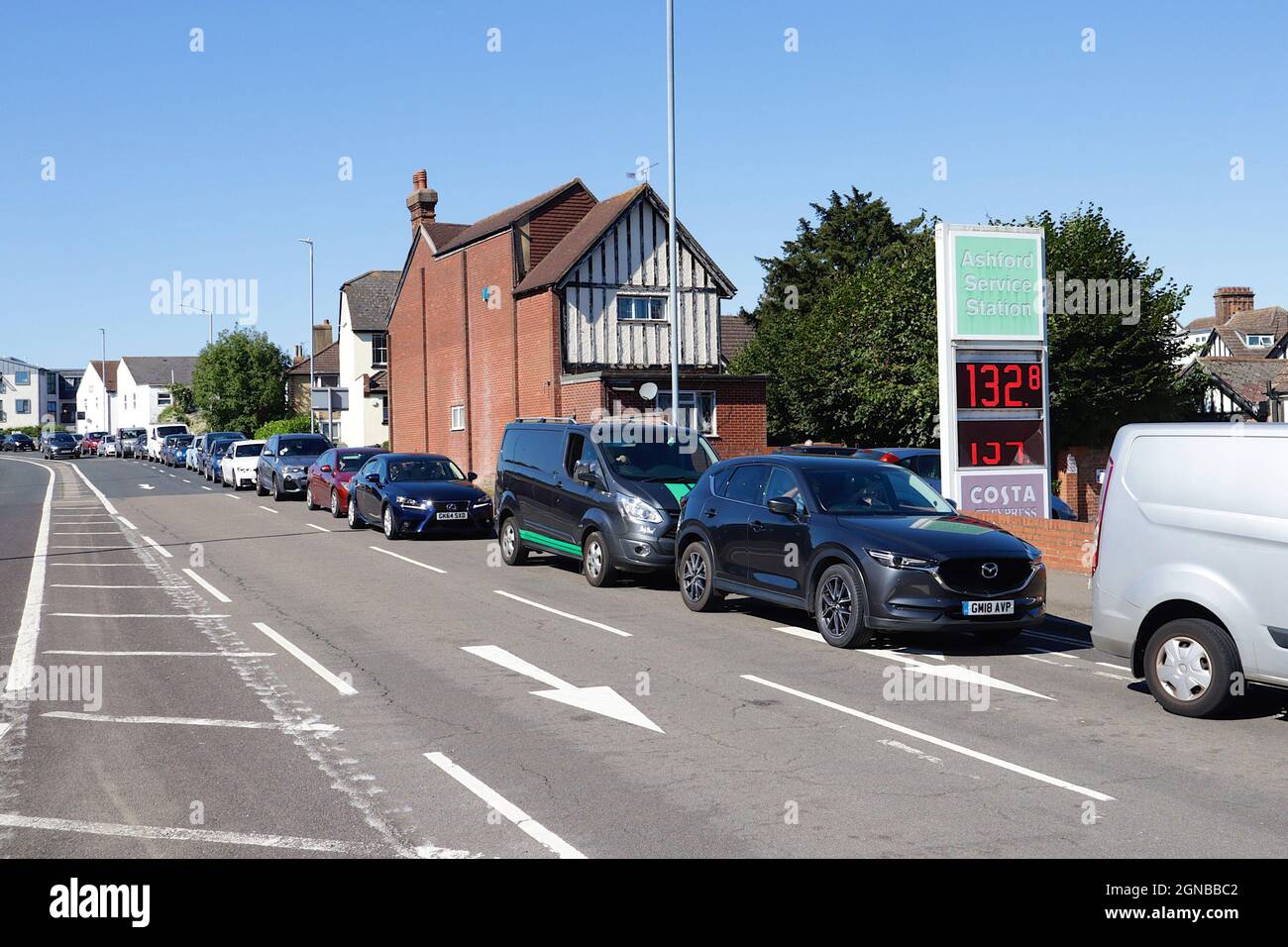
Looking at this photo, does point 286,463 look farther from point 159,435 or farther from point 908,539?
point 159,435

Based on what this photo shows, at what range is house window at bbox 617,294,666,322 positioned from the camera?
36188 millimetres

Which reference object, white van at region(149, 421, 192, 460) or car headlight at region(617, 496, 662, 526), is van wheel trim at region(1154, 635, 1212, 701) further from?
white van at region(149, 421, 192, 460)

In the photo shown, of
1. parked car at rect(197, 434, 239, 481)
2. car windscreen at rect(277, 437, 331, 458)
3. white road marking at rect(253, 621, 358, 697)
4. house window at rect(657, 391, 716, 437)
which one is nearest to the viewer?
white road marking at rect(253, 621, 358, 697)

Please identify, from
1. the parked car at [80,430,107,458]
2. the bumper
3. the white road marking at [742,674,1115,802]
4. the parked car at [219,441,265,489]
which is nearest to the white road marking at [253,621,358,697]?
the white road marking at [742,674,1115,802]

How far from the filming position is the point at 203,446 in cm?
5191

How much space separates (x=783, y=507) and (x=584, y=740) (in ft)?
16.2

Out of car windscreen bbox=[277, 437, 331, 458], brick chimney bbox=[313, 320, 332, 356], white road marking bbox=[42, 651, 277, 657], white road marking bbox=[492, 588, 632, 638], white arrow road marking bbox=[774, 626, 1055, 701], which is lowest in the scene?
white arrow road marking bbox=[774, 626, 1055, 701]

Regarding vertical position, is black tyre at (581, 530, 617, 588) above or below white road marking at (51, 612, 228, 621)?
above

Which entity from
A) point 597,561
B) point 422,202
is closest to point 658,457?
point 597,561

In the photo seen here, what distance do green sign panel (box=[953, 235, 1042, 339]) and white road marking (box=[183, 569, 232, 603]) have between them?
9.92 metres

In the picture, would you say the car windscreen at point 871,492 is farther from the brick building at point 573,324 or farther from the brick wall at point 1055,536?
the brick building at point 573,324

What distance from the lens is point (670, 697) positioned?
9.42 m
